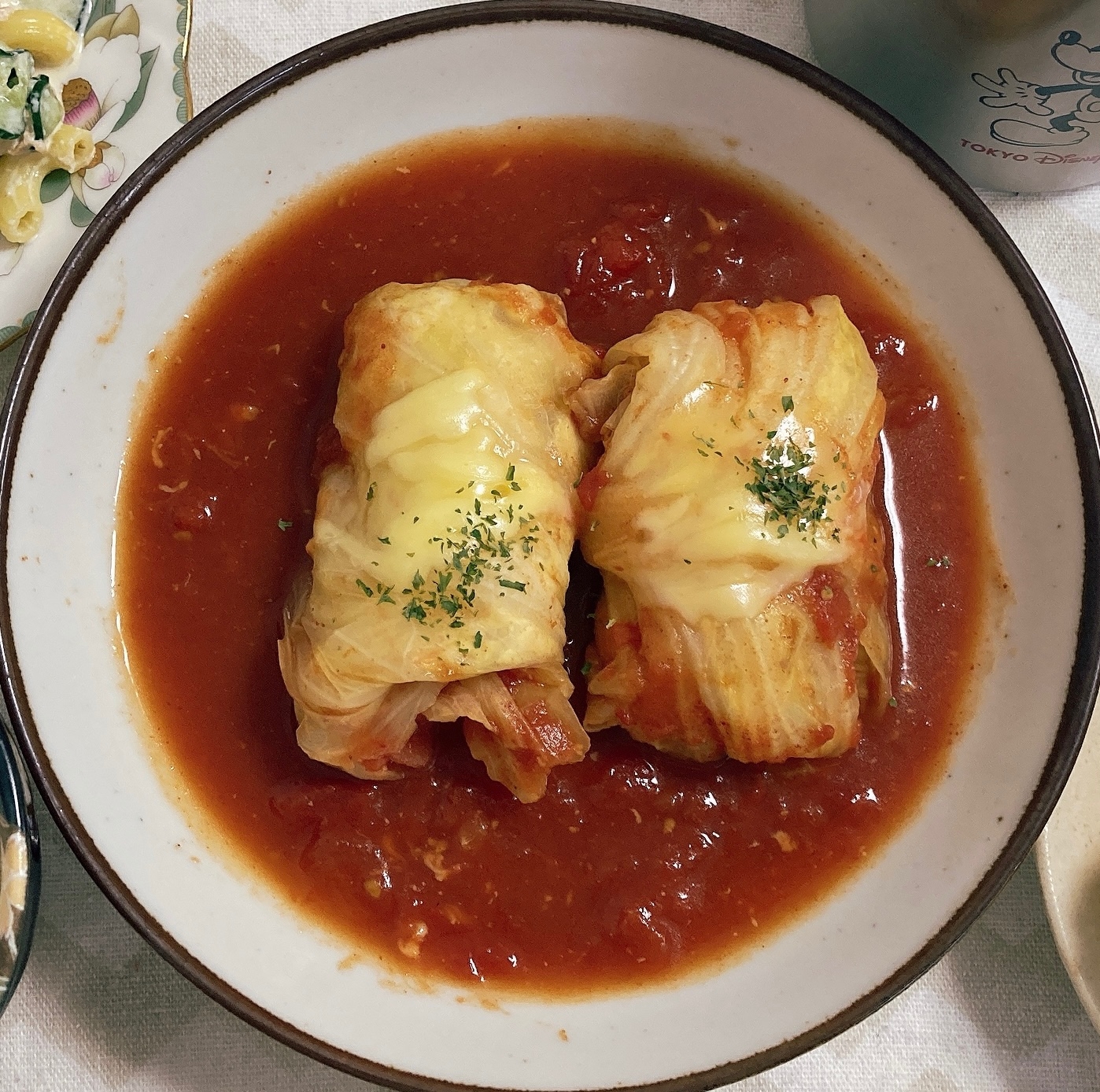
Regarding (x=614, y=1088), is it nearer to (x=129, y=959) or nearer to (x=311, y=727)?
(x=311, y=727)

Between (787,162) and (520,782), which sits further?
(787,162)

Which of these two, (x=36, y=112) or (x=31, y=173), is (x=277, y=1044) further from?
(x=36, y=112)

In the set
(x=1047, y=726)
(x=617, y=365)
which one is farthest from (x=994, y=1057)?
(x=617, y=365)

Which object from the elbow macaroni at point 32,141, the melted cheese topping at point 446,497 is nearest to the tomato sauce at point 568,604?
the melted cheese topping at point 446,497

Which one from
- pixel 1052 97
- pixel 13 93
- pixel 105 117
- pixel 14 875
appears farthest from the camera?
pixel 105 117

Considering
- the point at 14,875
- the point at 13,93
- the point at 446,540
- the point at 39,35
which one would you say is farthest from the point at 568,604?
the point at 39,35

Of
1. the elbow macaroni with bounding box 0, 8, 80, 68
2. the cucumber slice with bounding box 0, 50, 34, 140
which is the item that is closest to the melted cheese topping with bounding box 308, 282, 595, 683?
the cucumber slice with bounding box 0, 50, 34, 140
